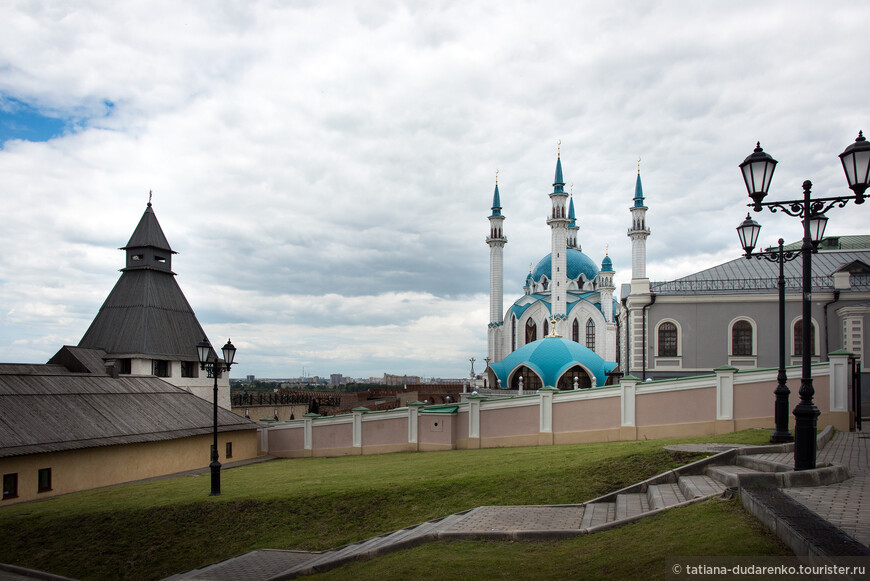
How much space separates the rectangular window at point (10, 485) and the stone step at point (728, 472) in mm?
17333

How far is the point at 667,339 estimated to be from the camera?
3067 centimetres

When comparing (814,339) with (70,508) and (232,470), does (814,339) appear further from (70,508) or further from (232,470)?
(70,508)

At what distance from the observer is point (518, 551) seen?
8.11m

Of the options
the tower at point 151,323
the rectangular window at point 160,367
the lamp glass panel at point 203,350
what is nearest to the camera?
the lamp glass panel at point 203,350

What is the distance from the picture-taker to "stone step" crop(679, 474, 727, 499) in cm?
874

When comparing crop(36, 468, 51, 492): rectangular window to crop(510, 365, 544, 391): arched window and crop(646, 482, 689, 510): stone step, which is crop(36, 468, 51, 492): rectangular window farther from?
crop(510, 365, 544, 391): arched window

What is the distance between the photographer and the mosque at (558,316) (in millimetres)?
45562

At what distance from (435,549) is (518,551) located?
1.16m

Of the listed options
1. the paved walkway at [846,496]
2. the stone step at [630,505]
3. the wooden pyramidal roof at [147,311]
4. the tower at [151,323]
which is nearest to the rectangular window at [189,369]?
the tower at [151,323]

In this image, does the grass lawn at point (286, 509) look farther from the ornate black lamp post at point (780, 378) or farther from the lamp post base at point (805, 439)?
the lamp post base at point (805, 439)

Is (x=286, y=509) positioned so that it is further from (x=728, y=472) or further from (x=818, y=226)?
(x=818, y=226)

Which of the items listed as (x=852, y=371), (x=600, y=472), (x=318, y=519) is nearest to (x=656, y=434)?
(x=852, y=371)

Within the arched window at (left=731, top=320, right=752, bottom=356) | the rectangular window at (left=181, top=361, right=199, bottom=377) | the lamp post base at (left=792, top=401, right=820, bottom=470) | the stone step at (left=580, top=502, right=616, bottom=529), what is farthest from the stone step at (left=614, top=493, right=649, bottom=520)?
the rectangular window at (left=181, top=361, right=199, bottom=377)

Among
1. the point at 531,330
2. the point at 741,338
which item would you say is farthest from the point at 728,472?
the point at 531,330
